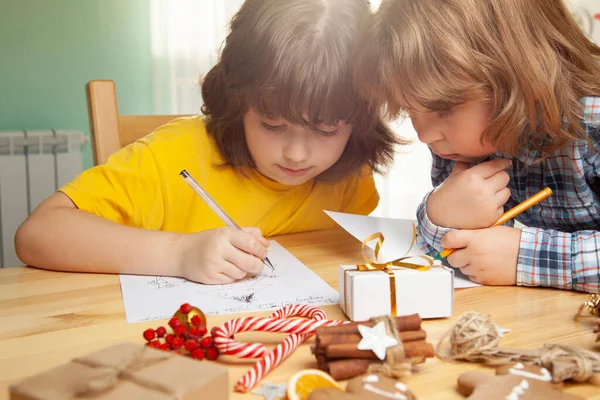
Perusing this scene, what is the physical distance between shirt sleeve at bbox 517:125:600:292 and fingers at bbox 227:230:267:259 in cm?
31

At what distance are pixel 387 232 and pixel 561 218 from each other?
25 centimetres

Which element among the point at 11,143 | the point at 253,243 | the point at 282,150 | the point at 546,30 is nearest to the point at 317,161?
the point at 282,150

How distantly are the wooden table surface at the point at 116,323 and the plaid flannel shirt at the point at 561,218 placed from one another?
27 millimetres

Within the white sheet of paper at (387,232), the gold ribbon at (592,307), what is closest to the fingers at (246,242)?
the white sheet of paper at (387,232)

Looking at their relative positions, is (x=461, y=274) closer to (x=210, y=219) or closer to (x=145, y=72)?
(x=210, y=219)

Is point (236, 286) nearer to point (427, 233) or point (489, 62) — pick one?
point (427, 233)

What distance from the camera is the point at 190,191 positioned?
1.01m

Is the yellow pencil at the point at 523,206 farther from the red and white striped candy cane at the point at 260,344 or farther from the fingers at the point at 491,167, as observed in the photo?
the red and white striped candy cane at the point at 260,344

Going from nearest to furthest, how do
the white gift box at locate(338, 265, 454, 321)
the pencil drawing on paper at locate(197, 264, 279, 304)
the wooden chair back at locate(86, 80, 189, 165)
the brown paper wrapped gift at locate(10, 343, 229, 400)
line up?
the brown paper wrapped gift at locate(10, 343, 229, 400) < the white gift box at locate(338, 265, 454, 321) < the pencil drawing on paper at locate(197, 264, 279, 304) < the wooden chair back at locate(86, 80, 189, 165)

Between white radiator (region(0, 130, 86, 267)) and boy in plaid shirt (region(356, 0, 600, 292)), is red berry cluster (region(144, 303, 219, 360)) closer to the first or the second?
boy in plaid shirt (region(356, 0, 600, 292))

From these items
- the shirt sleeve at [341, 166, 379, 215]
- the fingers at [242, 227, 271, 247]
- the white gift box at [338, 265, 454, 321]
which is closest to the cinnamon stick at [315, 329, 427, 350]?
the white gift box at [338, 265, 454, 321]

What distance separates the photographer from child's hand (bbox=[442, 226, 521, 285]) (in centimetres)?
73

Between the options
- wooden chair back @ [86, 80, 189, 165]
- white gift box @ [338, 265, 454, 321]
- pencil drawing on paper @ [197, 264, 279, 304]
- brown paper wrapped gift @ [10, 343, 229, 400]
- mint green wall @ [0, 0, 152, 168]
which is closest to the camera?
brown paper wrapped gift @ [10, 343, 229, 400]

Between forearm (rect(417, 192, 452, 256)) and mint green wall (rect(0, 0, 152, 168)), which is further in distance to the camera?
mint green wall (rect(0, 0, 152, 168))
